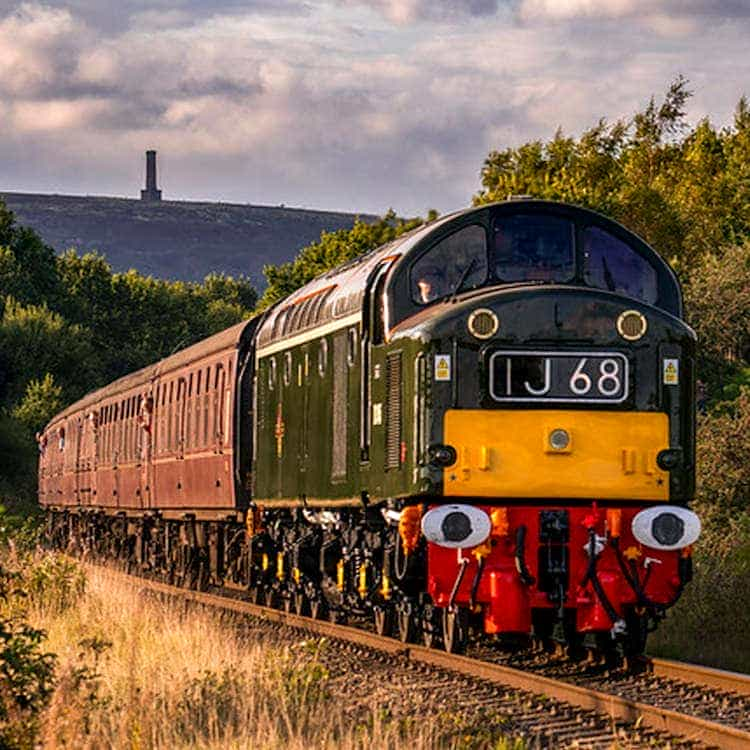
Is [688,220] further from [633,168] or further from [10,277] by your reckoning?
[10,277]

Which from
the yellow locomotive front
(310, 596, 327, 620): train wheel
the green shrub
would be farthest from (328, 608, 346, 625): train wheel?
the green shrub

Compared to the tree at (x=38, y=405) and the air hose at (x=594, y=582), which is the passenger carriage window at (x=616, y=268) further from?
the tree at (x=38, y=405)

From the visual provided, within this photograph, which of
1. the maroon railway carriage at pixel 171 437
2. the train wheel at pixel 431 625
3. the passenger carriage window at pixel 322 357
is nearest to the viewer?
the train wheel at pixel 431 625

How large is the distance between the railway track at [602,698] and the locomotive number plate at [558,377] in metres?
2.24

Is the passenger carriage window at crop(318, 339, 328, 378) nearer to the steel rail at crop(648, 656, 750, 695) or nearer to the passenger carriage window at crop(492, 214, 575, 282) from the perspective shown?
the passenger carriage window at crop(492, 214, 575, 282)

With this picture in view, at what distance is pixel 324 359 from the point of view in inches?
723

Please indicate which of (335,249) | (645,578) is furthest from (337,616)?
(335,249)

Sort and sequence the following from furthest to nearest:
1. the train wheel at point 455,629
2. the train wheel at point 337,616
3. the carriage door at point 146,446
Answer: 1. the carriage door at point 146,446
2. the train wheel at point 337,616
3. the train wheel at point 455,629

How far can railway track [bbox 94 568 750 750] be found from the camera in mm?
11844

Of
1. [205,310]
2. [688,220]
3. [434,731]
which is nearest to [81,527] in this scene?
[688,220]

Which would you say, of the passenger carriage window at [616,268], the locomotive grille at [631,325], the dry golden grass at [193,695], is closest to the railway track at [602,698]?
the dry golden grass at [193,695]

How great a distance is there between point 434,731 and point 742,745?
6.52 ft

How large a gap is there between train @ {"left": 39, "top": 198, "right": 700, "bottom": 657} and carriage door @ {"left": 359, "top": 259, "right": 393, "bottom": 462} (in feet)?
0.09

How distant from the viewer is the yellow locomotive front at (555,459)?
1490 cm
